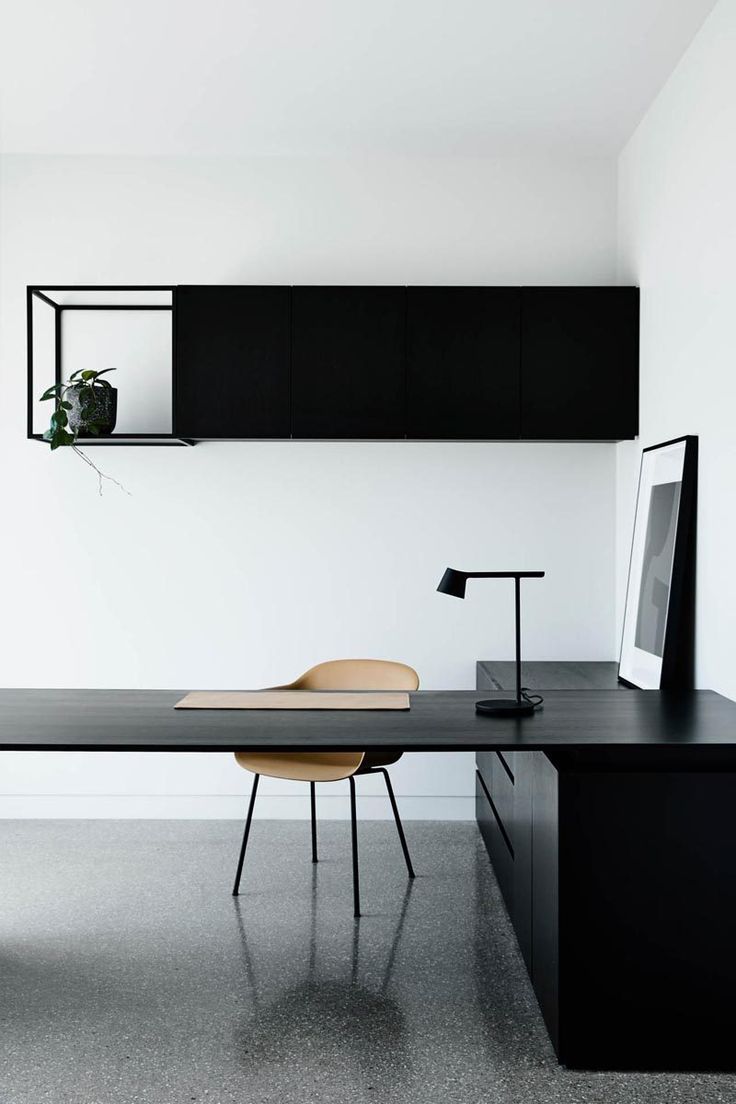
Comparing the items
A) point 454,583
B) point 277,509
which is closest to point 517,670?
point 454,583

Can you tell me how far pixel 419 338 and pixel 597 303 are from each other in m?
0.75

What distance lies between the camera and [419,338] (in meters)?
4.05

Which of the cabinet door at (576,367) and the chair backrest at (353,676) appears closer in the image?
the chair backrest at (353,676)

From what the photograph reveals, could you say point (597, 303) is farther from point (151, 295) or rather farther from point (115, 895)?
point (115, 895)

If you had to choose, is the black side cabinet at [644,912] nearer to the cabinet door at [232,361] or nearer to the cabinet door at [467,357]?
the cabinet door at [467,357]

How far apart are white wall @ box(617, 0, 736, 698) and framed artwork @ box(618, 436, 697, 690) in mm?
55

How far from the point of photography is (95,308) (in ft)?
14.3

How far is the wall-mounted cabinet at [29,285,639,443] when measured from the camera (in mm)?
4043

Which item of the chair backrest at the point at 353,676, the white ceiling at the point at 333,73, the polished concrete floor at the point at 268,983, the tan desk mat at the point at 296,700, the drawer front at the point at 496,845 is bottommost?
the polished concrete floor at the point at 268,983

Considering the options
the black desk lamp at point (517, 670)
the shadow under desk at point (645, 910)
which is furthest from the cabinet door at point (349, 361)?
the shadow under desk at point (645, 910)

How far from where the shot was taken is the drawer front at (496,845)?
320cm

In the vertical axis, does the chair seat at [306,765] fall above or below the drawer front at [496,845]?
above

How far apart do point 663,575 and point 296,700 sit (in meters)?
1.40

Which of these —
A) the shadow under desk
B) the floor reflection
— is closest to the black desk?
the shadow under desk
